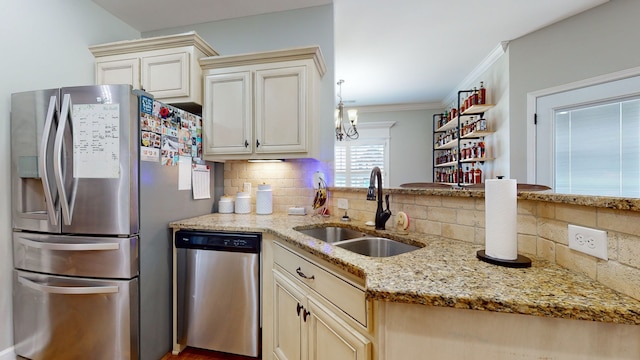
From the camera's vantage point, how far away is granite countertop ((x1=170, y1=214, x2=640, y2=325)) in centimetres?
62

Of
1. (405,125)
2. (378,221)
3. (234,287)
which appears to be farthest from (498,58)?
(234,287)


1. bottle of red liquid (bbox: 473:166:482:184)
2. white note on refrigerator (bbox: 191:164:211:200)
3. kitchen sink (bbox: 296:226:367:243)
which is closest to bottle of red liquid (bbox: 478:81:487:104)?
bottle of red liquid (bbox: 473:166:482:184)

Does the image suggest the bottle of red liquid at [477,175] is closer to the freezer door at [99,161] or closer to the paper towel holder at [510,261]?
the paper towel holder at [510,261]

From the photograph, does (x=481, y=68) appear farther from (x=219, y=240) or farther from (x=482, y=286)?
(x=219, y=240)

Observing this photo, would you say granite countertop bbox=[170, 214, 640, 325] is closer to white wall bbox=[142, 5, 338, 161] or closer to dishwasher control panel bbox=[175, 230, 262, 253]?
dishwasher control panel bbox=[175, 230, 262, 253]

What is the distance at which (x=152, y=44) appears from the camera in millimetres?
2127

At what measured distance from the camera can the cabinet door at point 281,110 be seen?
2047 mm

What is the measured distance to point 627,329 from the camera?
62cm

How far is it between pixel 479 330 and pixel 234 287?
4.80 ft

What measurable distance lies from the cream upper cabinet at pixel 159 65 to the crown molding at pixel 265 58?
14 centimetres

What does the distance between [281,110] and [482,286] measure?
5.89 ft

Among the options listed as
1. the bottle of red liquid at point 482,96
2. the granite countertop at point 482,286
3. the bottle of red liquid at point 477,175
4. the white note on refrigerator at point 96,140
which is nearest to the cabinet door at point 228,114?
the white note on refrigerator at point 96,140

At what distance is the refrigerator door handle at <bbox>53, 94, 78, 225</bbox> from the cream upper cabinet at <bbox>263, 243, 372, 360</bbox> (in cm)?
127

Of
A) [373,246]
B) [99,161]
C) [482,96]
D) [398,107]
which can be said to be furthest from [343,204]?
[398,107]
